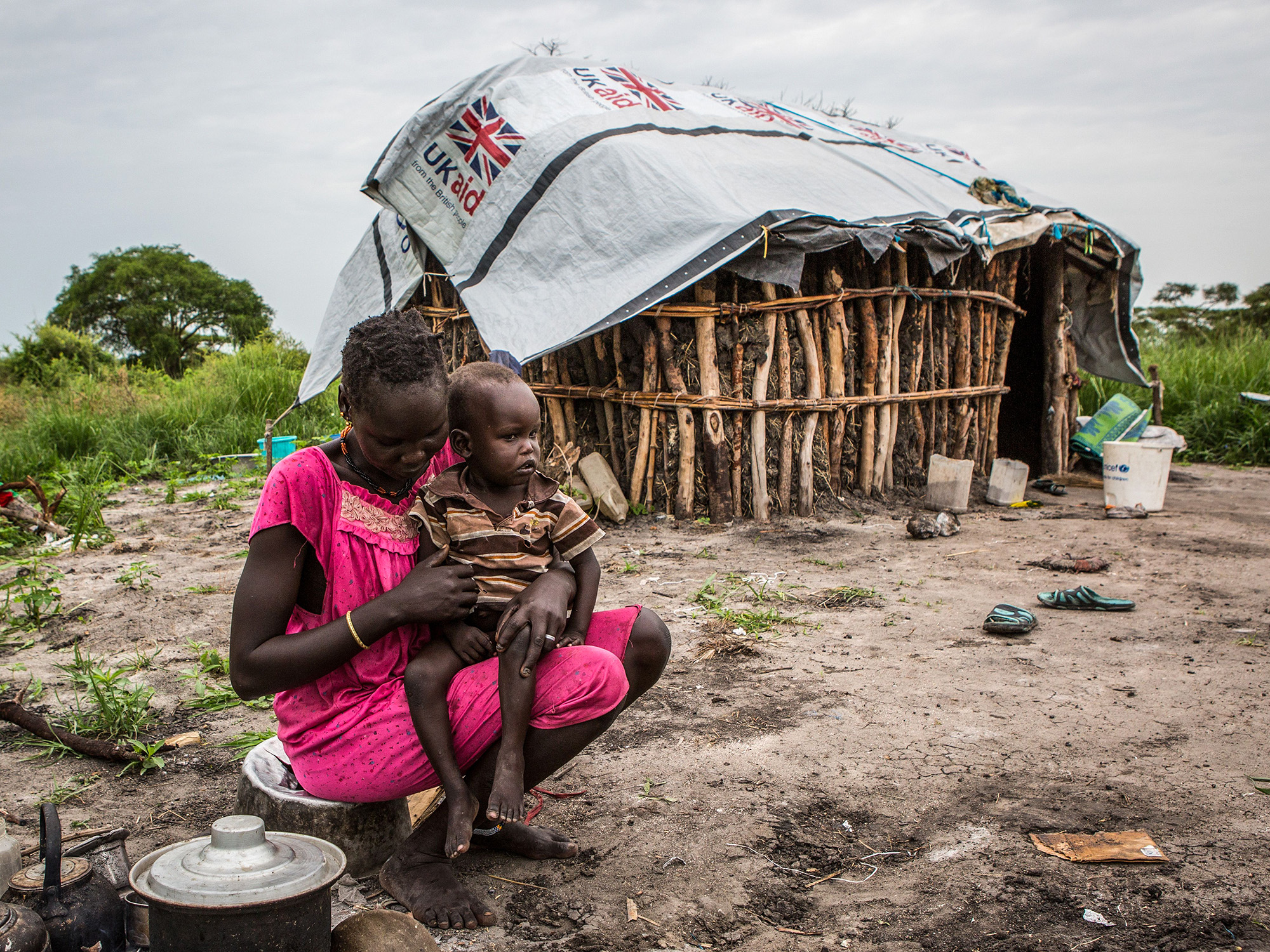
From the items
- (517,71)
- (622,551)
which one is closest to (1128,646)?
(622,551)

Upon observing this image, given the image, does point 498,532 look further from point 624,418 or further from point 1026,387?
point 1026,387

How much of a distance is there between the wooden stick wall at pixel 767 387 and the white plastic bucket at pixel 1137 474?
116 cm

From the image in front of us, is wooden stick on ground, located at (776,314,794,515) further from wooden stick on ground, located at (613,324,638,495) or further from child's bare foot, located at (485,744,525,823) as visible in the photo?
child's bare foot, located at (485,744,525,823)

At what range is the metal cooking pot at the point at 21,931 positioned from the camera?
126 cm

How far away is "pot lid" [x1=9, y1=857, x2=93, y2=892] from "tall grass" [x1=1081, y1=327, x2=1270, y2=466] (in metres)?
9.79

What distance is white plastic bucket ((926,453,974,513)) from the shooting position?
616cm

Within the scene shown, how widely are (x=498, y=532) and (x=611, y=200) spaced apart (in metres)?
3.87

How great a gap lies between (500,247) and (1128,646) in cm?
398

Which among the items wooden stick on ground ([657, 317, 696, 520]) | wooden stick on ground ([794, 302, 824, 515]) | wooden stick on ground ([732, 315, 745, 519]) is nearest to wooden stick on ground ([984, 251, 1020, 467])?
wooden stick on ground ([794, 302, 824, 515])

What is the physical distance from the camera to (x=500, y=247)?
5555mm

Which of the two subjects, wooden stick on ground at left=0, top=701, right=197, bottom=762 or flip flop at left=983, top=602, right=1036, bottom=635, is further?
flip flop at left=983, top=602, right=1036, bottom=635

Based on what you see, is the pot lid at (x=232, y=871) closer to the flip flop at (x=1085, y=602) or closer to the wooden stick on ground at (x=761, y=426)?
the flip flop at (x=1085, y=602)

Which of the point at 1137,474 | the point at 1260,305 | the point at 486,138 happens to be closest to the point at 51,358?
the point at 486,138

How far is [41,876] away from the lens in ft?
4.86
